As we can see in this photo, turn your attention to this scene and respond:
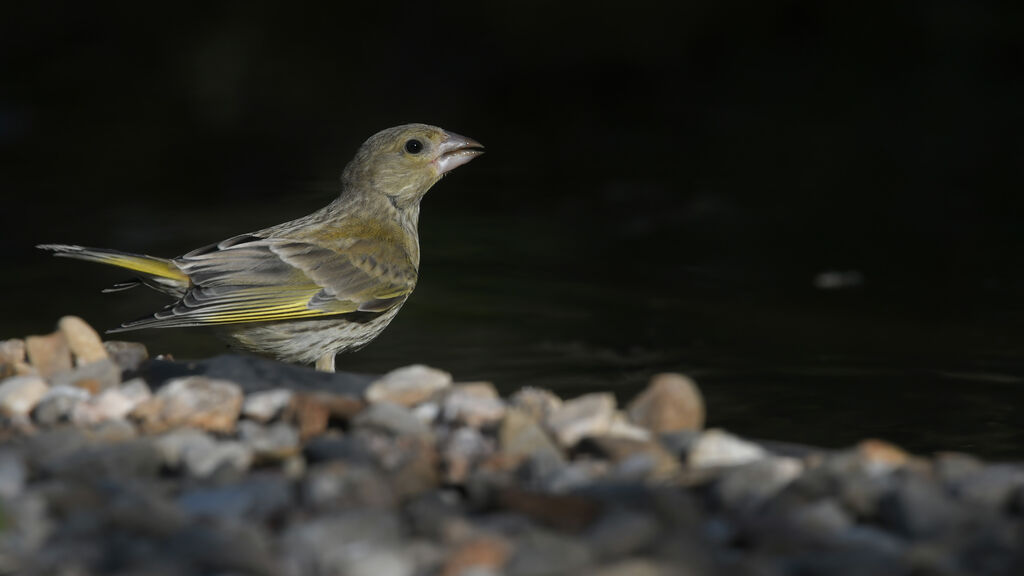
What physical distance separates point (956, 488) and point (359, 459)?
1.07 metres

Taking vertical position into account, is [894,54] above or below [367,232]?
above

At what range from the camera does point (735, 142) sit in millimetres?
9305

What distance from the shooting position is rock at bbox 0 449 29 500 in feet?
7.86

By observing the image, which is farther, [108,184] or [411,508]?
[108,184]

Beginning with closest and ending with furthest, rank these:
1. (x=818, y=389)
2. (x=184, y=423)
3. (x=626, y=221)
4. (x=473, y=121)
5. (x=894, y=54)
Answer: (x=184, y=423) < (x=818, y=389) < (x=626, y=221) < (x=473, y=121) < (x=894, y=54)

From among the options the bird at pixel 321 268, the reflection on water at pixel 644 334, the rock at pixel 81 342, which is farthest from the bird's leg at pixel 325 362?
the rock at pixel 81 342

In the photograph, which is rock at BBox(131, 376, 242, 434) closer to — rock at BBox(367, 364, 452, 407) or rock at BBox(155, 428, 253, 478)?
rock at BBox(155, 428, 253, 478)

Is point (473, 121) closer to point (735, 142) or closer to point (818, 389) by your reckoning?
point (735, 142)

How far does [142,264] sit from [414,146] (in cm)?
113

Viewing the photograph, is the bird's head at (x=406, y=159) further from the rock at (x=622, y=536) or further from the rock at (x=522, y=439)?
the rock at (x=622, y=536)

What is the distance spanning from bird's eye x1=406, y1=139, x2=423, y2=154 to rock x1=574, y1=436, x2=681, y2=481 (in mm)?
2245

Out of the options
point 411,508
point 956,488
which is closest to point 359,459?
point 411,508

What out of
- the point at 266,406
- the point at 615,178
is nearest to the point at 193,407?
the point at 266,406

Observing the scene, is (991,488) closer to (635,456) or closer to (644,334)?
(635,456)
